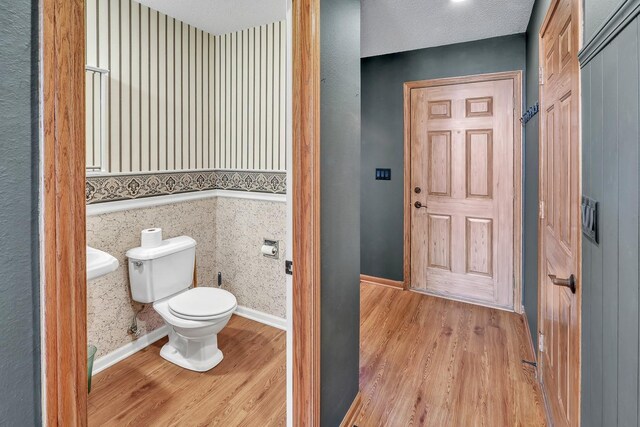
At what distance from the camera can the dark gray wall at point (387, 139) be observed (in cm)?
335

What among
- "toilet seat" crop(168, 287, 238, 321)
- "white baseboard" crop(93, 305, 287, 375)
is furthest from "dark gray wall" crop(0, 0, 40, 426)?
"white baseboard" crop(93, 305, 287, 375)

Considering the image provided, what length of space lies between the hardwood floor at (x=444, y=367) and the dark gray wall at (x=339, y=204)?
1.14 ft

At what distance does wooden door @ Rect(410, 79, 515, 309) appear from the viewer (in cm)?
315

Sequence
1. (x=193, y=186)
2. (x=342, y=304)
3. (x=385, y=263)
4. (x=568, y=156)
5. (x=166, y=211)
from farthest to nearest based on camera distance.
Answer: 1. (x=385, y=263)
2. (x=193, y=186)
3. (x=166, y=211)
4. (x=342, y=304)
5. (x=568, y=156)

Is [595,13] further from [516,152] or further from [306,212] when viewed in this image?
[516,152]

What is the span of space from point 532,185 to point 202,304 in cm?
241

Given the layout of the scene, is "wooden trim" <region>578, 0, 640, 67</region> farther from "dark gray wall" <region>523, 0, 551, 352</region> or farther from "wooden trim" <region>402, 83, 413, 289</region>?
"wooden trim" <region>402, 83, 413, 289</region>

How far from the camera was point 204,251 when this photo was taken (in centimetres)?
301

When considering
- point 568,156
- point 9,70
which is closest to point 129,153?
point 9,70

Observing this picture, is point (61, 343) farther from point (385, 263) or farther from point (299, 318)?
point (385, 263)

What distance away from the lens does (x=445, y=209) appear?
3.44m

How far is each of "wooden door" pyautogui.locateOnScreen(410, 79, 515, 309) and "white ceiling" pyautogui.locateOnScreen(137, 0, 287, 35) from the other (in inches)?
62.8

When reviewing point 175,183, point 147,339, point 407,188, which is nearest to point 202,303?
point 147,339

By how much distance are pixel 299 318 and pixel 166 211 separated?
5.61ft
